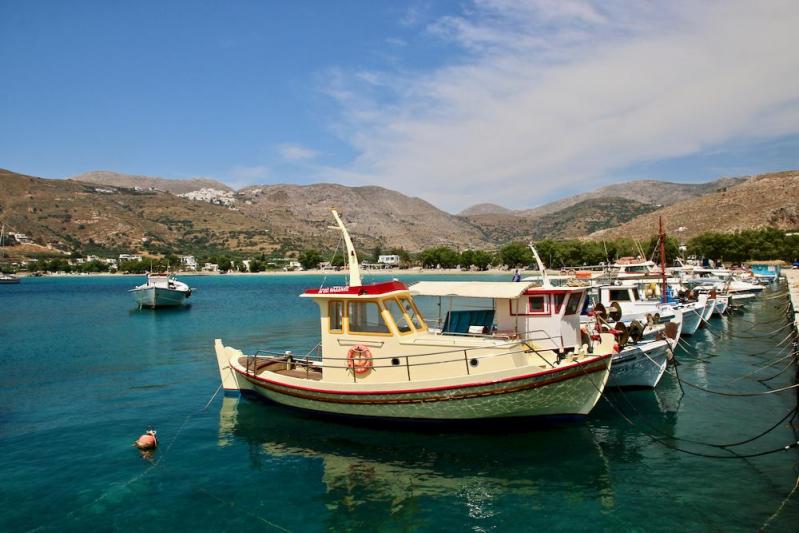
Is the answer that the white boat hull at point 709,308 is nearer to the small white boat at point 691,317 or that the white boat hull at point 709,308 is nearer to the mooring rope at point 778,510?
the small white boat at point 691,317

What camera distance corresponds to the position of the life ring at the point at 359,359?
15.8m

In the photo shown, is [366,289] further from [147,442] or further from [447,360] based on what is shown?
[147,442]

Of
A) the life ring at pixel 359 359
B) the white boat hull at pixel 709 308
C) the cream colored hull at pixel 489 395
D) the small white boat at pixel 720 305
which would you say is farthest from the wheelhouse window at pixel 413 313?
the small white boat at pixel 720 305

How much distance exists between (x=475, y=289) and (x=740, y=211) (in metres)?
140

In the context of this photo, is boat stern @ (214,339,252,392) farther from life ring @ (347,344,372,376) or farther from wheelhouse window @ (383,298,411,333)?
wheelhouse window @ (383,298,411,333)

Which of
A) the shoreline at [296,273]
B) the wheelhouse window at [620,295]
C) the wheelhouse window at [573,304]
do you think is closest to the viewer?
the wheelhouse window at [573,304]

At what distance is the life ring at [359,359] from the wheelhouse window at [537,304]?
5.34m

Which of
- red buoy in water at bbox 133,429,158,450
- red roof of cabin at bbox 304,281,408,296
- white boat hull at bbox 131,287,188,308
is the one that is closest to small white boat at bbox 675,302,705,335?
red roof of cabin at bbox 304,281,408,296

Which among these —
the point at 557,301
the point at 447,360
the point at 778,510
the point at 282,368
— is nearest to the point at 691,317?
the point at 557,301

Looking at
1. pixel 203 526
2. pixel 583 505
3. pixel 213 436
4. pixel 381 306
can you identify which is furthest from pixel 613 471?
pixel 213 436

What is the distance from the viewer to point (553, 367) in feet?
46.6

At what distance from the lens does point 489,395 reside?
14.3 metres

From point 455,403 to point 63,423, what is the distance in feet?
43.4

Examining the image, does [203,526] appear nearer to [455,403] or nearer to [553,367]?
[455,403]
